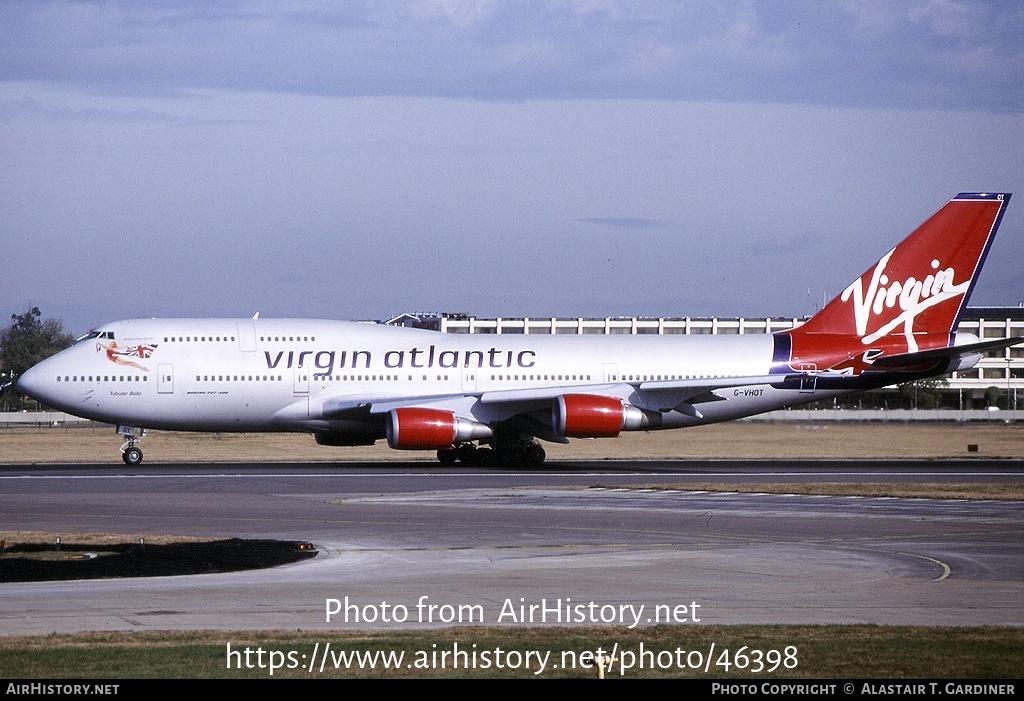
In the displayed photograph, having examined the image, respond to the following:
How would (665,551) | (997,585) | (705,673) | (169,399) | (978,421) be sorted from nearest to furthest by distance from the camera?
(705,673) → (997,585) → (665,551) → (169,399) → (978,421)

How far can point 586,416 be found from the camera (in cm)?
3750

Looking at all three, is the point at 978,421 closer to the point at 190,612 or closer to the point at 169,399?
the point at 169,399

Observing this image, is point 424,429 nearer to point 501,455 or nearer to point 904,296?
point 501,455

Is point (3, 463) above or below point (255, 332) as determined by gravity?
below

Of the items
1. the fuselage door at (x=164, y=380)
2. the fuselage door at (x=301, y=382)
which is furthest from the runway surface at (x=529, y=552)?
the fuselage door at (x=301, y=382)

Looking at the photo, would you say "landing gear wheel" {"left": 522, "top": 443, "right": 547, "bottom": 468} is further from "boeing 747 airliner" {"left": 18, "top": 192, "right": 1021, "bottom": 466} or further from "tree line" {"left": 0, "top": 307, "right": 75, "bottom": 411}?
"tree line" {"left": 0, "top": 307, "right": 75, "bottom": 411}

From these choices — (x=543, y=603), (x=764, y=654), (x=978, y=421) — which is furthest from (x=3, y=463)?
(x=978, y=421)

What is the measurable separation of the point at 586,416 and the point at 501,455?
352 centimetres

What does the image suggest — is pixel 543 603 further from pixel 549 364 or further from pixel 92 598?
pixel 549 364

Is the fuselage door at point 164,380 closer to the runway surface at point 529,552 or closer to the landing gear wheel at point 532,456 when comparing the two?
the runway surface at point 529,552

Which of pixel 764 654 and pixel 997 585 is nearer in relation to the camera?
pixel 764 654

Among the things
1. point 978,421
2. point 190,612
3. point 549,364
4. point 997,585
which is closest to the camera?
point 190,612

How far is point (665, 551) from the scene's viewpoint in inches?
718

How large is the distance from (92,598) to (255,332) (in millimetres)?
26740
